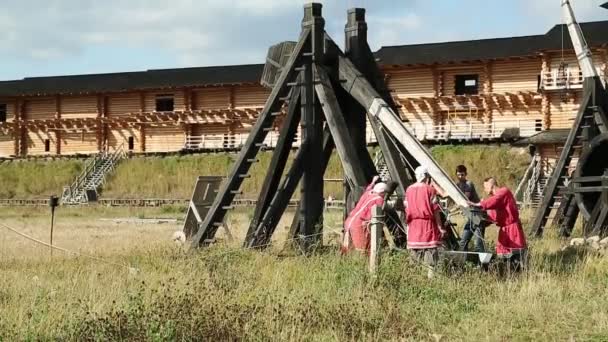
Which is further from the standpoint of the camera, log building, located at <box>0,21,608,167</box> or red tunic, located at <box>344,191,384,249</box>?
log building, located at <box>0,21,608,167</box>

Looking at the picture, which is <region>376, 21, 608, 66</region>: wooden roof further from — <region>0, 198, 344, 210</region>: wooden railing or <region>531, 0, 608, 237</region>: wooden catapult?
<region>531, 0, 608, 237</region>: wooden catapult

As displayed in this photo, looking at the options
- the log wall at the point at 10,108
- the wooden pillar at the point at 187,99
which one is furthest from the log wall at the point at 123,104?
the log wall at the point at 10,108

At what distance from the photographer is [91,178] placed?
2068 inches

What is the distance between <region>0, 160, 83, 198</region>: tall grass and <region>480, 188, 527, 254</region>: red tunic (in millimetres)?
45597

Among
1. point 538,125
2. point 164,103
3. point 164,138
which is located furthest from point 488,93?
point 164,103

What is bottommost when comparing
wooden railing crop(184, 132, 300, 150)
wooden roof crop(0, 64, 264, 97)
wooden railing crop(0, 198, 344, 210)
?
wooden railing crop(0, 198, 344, 210)

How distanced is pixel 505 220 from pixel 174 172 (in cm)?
4097

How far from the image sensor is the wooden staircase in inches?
1875

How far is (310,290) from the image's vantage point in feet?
28.1

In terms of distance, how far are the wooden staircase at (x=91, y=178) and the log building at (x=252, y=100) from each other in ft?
10.5

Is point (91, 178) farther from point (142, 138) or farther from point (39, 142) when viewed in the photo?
point (39, 142)

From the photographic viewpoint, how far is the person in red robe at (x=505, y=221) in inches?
417

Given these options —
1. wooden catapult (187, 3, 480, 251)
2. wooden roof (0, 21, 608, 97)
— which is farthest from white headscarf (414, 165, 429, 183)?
wooden roof (0, 21, 608, 97)

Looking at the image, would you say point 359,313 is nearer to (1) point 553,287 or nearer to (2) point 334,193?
(1) point 553,287
